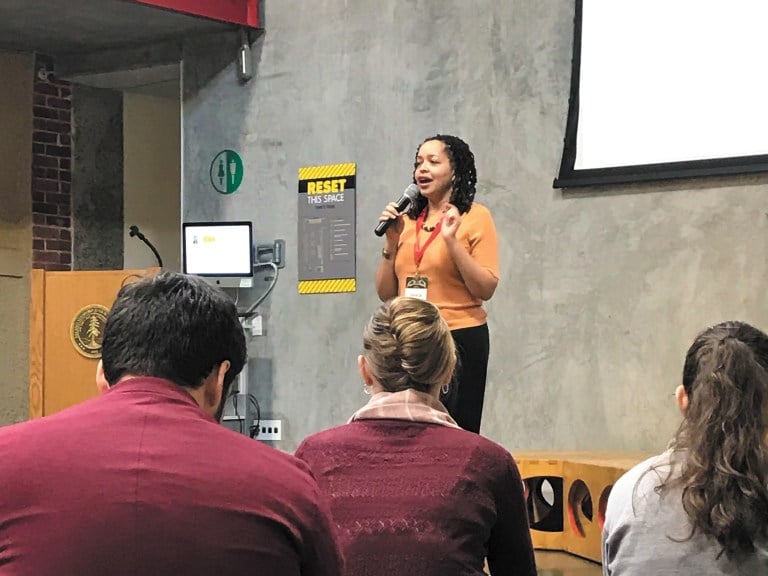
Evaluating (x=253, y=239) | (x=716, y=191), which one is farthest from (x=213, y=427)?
(x=253, y=239)

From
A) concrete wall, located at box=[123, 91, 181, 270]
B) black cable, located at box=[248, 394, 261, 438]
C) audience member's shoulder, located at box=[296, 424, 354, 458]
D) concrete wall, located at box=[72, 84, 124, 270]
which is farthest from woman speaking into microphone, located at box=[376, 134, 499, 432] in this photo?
concrete wall, located at box=[123, 91, 181, 270]

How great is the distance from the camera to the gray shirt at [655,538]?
1.68m

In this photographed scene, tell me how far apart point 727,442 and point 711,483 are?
2.8 inches

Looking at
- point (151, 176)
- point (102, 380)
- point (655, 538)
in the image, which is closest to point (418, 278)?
point (655, 538)

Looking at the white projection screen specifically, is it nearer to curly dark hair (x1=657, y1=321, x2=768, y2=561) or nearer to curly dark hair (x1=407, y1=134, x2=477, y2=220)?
curly dark hair (x1=407, y1=134, x2=477, y2=220)

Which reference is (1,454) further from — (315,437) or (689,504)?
(689,504)

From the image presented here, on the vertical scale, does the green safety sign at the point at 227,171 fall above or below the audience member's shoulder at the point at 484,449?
above

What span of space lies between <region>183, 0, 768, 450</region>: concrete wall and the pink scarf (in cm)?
308

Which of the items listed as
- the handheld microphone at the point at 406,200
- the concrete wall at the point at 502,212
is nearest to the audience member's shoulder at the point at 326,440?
the handheld microphone at the point at 406,200

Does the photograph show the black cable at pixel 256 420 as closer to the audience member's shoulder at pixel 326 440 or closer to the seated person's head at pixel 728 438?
the audience member's shoulder at pixel 326 440

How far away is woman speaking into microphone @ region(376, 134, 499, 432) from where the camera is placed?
3.49 metres

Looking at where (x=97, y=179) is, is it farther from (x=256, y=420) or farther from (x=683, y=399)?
(x=683, y=399)

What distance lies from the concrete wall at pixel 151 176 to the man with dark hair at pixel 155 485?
6173mm

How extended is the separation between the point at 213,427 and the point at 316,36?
201 inches
